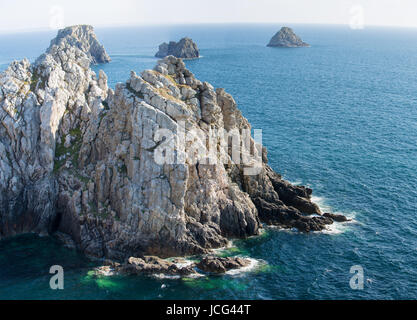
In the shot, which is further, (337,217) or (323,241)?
(337,217)

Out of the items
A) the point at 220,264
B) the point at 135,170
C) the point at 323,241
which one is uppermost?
the point at 135,170

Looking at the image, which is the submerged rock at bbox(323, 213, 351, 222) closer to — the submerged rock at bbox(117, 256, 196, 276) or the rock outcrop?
the rock outcrop

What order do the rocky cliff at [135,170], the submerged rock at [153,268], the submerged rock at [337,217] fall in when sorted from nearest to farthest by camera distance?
the submerged rock at [153,268], the rocky cliff at [135,170], the submerged rock at [337,217]

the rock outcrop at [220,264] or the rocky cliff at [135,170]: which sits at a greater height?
the rocky cliff at [135,170]

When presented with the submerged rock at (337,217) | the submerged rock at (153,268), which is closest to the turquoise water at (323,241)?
the submerged rock at (153,268)

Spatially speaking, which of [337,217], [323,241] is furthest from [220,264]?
[337,217]

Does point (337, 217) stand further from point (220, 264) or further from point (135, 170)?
point (135, 170)

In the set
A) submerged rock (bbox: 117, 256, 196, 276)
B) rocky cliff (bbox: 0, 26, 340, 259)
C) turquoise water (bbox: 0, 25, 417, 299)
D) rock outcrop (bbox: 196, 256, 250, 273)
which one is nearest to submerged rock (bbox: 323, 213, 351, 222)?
turquoise water (bbox: 0, 25, 417, 299)

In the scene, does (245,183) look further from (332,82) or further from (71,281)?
(332,82)

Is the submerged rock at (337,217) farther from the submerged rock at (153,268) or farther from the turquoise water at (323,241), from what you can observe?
the submerged rock at (153,268)
